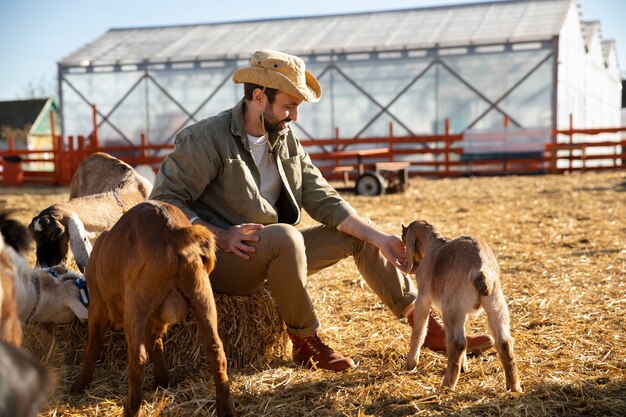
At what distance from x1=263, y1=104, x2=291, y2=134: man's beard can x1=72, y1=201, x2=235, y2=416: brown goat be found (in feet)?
3.38

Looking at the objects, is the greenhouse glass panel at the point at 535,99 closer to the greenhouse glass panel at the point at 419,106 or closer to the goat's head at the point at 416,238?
the greenhouse glass panel at the point at 419,106

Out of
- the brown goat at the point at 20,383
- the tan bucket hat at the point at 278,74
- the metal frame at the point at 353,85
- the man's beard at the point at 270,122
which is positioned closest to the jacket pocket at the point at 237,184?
the man's beard at the point at 270,122

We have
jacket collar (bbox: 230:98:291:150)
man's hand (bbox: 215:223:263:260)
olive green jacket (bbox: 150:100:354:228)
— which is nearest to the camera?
man's hand (bbox: 215:223:263:260)

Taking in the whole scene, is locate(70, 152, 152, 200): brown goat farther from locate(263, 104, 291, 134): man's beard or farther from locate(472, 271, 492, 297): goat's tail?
locate(472, 271, 492, 297): goat's tail

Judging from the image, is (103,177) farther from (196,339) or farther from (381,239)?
(381,239)

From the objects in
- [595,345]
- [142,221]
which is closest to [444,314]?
[595,345]

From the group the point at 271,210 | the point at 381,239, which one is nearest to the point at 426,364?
the point at 381,239

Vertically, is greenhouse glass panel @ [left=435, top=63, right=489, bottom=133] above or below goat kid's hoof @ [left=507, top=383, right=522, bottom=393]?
above

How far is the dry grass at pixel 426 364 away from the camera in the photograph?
130 inches

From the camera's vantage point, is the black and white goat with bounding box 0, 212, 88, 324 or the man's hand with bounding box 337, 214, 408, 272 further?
the man's hand with bounding box 337, 214, 408, 272

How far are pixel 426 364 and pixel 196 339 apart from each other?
1.24 meters

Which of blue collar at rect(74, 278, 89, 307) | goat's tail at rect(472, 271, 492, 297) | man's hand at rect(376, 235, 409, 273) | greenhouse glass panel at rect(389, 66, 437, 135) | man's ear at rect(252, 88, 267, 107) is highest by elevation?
greenhouse glass panel at rect(389, 66, 437, 135)

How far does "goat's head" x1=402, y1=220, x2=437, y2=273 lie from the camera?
12.8 feet

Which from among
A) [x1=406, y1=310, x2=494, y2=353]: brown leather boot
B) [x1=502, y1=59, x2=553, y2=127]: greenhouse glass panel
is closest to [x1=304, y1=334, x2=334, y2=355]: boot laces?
[x1=406, y1=310, x2=494, y2=353]: brown leather boot
